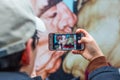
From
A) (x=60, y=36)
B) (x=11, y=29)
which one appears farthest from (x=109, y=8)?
(x=11, y=29)

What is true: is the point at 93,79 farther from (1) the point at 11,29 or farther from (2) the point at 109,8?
(2) the point at 109,8

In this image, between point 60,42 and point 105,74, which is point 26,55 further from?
point 60,42

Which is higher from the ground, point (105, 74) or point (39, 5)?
point (39, 5)

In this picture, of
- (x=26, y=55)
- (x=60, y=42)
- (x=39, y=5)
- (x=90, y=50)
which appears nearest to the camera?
(x=26, y=55)

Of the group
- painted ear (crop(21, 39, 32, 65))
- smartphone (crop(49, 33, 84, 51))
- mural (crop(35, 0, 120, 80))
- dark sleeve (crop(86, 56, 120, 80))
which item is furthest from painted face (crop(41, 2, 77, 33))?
painted ear (crop(21, 39, 32, 65))

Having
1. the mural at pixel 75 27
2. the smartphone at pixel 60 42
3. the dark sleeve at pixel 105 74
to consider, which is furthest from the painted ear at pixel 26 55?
the mural at pixel 75 27

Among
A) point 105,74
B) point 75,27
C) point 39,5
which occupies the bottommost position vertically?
point 105,74

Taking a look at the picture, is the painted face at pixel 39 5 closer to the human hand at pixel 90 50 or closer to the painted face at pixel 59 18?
the painted face at pixel 59 18

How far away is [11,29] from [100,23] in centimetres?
146

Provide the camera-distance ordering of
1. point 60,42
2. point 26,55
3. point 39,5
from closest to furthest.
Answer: point 26,55 < point 60,42 < point 39,5

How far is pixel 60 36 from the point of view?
127cm

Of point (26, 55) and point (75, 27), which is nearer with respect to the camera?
point (26, 55)

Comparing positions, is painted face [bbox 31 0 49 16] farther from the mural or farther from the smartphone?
the smartphone

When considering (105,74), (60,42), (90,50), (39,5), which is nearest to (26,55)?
(105,74)
